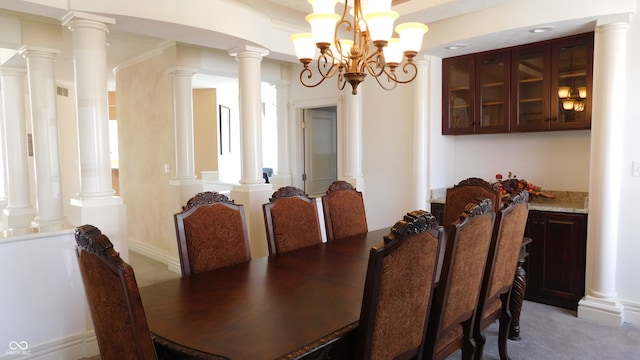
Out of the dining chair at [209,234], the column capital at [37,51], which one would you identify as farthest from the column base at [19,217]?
the dining chair at [209,234]

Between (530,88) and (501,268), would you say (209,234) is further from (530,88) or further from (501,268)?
(530,88)

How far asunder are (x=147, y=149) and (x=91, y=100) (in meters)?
2.67

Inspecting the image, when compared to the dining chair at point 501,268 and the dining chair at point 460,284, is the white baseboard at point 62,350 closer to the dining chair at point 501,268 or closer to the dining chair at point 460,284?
the dining chair at point 460,284

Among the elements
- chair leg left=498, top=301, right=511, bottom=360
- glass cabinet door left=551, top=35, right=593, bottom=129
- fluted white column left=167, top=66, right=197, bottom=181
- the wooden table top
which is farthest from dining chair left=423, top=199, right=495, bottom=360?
fluted white column left=167, top=66, right=197, bottom=181

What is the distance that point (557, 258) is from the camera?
11.5 feet

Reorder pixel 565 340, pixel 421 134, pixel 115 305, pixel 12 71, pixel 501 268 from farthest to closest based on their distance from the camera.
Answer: pixel 12 71 < pixel 421 134 < pixel 565 340 < pixel 501 268 < pixel 115 305

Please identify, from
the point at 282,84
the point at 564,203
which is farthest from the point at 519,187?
the point at 282,84

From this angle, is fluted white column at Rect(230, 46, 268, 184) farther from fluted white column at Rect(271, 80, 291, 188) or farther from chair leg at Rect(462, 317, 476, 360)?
chair leg at Rect(462, 317, 476, 360)

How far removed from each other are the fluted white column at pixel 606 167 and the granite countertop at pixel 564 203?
0.17 meters

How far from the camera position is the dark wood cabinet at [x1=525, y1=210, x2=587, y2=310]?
3.42m

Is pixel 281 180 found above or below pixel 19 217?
above

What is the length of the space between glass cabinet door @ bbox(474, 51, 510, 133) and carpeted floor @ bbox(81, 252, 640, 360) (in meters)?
1.73

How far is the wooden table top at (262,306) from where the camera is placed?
1.35 m

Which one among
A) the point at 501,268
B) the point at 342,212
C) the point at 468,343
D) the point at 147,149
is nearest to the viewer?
the point at 468,343
